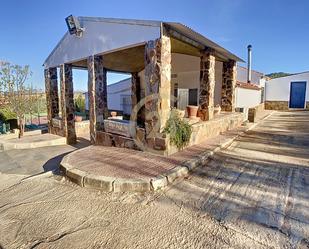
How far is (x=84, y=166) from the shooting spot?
4.58 m

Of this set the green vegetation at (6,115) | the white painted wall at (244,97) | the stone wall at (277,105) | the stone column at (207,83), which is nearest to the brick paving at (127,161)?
the stone column at (207,83)

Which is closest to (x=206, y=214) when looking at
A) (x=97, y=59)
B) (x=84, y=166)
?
(x=84, y=166)

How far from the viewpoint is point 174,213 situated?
2945 mm

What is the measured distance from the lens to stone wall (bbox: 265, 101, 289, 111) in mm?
19625

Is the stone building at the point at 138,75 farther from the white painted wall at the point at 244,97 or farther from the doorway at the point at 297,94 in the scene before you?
the doorway at the point at 297,94

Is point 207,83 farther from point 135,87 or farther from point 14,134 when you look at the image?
point 14,134

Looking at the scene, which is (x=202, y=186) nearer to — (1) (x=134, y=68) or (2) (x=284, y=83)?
(1) (x=134, y=68)

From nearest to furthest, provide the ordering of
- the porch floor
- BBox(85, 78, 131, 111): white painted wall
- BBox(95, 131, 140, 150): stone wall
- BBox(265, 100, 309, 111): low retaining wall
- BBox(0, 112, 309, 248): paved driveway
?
BBox(0, 112, 309, 248): paved driveway, the porch floor, BBox(95, 131, 140, 150): stone wall, BBox(85, 78, 131, 111): white painted wall, BBox(265, 100, 309, 111): low retaining wall

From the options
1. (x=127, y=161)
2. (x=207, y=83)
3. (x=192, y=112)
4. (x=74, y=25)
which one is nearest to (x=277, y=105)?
(x=207, y=83)

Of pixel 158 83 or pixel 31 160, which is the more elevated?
pixel 158 83

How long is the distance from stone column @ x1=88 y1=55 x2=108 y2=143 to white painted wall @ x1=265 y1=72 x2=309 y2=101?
18878 mm

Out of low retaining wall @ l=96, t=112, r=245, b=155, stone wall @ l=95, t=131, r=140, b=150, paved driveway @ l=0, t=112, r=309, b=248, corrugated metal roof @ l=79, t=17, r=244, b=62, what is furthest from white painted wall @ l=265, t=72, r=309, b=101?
stone wall @ l=95, t=131, r=140, b=150

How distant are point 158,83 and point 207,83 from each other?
10.4 feet

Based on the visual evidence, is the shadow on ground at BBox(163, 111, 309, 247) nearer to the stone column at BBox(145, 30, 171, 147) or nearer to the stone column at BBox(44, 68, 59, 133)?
the stone column at BBox(145, 30, 171, 147)
